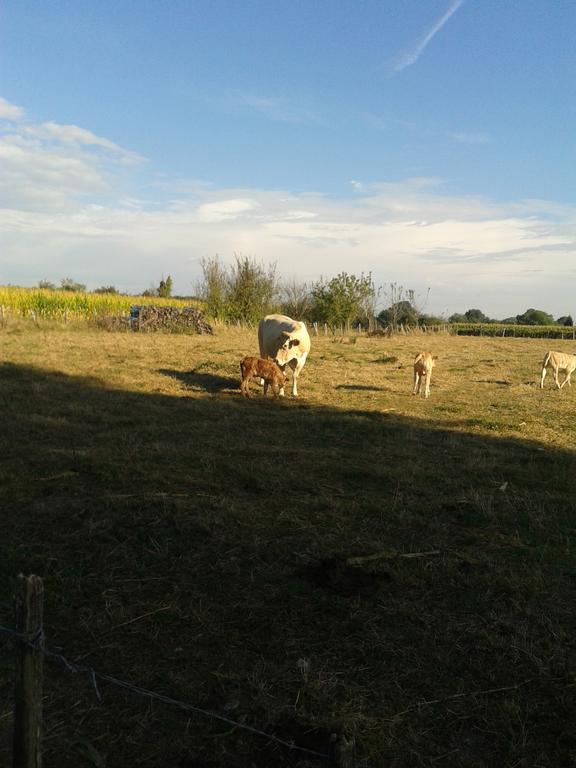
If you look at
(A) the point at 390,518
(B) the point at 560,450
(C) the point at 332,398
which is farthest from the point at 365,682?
(C) the point at 332,398

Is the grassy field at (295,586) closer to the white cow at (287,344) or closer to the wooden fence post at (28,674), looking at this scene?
the wooden fence post at (28,674)

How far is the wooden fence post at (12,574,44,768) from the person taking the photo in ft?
Result: 7.23

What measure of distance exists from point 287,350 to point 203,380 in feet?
8.81

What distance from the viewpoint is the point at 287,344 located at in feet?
46.5

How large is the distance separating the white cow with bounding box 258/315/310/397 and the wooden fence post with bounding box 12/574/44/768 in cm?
1128

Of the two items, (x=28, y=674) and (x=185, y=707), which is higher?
(x=28, y=674)

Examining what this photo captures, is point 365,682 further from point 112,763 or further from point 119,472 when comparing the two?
point 119,472

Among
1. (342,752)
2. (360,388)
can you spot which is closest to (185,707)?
(342,752)

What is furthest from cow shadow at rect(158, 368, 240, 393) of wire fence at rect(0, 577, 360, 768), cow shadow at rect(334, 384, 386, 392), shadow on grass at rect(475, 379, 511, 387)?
wire fence at rect(0, 577, 360, 768)

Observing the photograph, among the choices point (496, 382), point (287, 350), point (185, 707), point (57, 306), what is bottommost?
point (185, 707)

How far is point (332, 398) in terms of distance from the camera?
529 inches

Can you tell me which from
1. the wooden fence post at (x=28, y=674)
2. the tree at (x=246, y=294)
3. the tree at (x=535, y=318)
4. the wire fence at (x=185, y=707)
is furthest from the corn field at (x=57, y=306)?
the tree at (x=535, y=318)

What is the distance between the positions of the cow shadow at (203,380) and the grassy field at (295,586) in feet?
13.2

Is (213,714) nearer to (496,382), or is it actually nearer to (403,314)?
(496,382)
